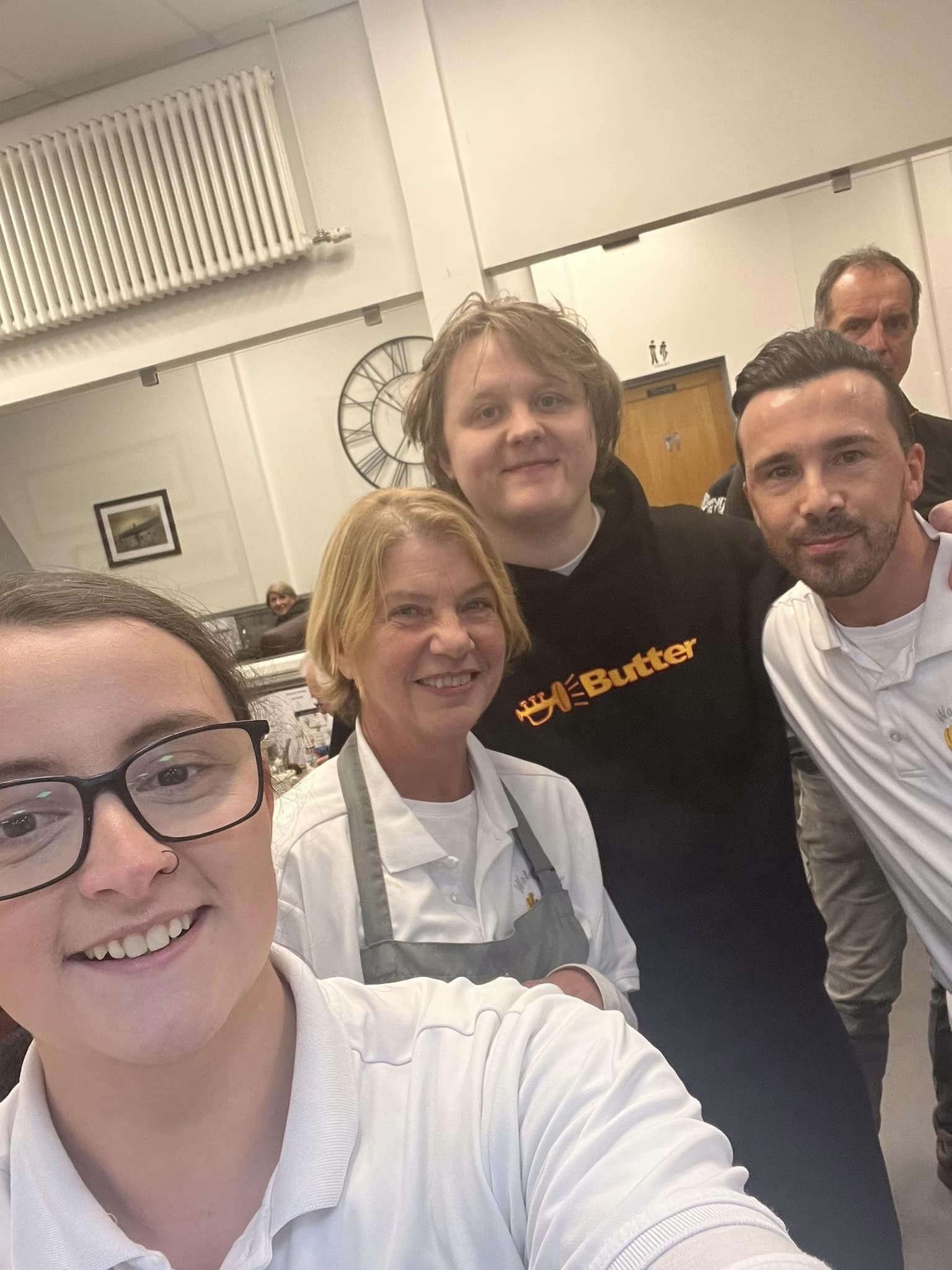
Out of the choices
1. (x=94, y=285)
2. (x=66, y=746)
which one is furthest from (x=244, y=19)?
(x=66, y=746)

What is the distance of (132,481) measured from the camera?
4.62 m

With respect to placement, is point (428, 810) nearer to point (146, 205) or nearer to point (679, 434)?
point (146, 205)

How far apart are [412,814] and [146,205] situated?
2.95 metres

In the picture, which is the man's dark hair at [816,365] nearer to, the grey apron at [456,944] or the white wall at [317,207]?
the grey apron at [456,944]

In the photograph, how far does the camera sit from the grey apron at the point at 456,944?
4.12 feet

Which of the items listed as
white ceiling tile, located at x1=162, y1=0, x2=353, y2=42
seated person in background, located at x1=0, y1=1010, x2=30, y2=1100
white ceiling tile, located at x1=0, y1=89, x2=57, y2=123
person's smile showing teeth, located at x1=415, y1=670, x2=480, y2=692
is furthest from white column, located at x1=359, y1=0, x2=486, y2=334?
seated person in background, located at x1=0, y1=1010, x2=30, y2=1100

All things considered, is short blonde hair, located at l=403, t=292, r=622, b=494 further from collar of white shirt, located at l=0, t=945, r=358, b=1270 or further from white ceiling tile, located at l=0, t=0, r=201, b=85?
white ceiling tile, located at l=0, t=0, r=201, b=85

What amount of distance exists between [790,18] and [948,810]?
2542mm

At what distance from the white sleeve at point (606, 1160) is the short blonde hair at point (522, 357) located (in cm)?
113

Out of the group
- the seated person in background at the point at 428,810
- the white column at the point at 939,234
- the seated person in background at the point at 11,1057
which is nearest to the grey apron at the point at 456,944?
the seated person in background at the point at 428,810

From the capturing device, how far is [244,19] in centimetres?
313

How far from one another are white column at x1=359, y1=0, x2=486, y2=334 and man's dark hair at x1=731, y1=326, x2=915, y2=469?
1.61 m

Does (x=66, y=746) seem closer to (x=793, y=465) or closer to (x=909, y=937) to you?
(x=793, y=465)

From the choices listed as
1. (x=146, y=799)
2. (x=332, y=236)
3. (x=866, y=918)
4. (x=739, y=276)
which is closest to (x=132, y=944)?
(x=146, y=799)
